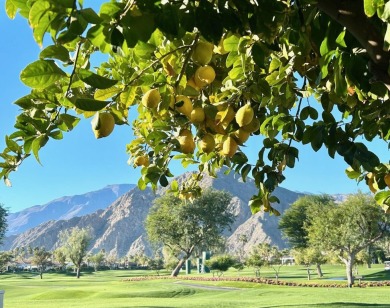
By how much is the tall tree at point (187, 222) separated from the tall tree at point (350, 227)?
61.6ft

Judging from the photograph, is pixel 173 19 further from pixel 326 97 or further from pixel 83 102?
pixel 326 97

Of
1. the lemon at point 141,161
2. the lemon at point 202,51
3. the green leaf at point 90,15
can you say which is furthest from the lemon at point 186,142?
the green leaf at point 90,15

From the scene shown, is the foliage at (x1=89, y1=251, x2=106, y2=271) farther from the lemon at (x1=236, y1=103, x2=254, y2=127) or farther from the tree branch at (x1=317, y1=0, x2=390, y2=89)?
the tree branch at (x1=317, y1=0, x2=390, y2=89)

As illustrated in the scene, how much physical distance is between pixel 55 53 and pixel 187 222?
170 feet

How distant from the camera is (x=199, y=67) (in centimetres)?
174

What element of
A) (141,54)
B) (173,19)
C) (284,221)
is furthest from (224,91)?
(284,221)

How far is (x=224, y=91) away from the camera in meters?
2.00

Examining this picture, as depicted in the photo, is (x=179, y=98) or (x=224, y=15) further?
(x=179, y=98)

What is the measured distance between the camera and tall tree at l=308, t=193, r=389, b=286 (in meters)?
34.5

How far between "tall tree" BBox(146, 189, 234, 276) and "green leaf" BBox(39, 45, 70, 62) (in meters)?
50.3

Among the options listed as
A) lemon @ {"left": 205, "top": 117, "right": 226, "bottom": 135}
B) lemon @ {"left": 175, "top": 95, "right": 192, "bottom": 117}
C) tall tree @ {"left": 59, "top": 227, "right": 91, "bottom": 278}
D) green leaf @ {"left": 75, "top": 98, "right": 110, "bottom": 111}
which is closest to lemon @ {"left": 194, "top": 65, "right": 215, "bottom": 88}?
lemon @ {"left": 175, "top": 95, "right": 192, "bottom": 117}

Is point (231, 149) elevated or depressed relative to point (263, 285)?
elevated

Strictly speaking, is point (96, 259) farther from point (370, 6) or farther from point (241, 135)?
point (370, 6)

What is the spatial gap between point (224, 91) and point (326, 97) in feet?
2.62
